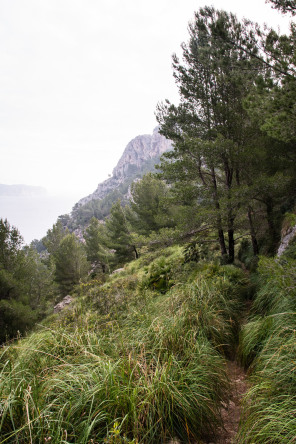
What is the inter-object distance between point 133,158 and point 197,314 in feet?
638

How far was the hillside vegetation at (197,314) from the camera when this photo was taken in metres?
1.66

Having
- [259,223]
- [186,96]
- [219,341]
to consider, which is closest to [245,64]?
[186,96]

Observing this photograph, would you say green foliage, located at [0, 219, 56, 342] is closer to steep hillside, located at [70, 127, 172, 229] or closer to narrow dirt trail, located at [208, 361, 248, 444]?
narrow dirt trail, located at [208, 361, 248, 444]

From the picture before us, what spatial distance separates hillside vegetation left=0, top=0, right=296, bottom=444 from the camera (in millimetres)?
1663

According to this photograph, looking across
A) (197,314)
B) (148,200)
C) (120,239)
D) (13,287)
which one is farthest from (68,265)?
(197,314)

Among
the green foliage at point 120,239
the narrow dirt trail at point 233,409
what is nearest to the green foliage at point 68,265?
the green foliage at point 120,239

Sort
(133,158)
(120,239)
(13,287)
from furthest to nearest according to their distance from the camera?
1. (133,158)
2. (120,239)
3. (13,287)

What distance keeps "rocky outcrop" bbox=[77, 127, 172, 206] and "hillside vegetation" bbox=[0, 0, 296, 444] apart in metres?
163

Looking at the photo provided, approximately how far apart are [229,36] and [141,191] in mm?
13772

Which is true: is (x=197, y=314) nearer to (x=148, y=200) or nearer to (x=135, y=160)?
(x=148, y=200)

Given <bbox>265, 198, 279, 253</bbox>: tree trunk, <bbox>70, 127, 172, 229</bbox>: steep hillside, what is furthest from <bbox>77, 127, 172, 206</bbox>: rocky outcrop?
<bbox>265, 198, 279, 253</bbox>: tree trunk

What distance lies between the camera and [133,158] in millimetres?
188750

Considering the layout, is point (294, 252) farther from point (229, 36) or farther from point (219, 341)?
point (229, 36)

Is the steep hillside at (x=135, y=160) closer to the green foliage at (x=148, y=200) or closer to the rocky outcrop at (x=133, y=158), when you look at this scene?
the rocky outcrop at (x=133, y=158)
